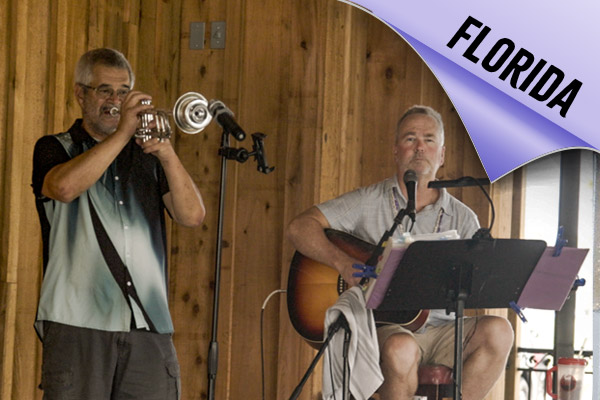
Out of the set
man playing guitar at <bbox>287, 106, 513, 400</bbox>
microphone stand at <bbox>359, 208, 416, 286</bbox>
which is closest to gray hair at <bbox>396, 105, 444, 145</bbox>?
man playing guitar at <bbox>287, 106, 513, 400</bbox>

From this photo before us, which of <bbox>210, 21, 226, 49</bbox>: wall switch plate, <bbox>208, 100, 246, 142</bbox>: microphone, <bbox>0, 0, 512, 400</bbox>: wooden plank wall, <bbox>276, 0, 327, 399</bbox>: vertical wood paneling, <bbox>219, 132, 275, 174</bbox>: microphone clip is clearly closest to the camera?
<bbox>208, 100, 246, 142</bbox>: microphone

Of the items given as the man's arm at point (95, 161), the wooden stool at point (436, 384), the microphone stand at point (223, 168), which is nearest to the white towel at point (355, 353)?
the wooden stool at point (436, 384)

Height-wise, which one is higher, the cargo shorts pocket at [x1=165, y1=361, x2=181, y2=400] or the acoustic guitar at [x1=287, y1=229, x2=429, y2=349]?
the acoustic guitar at [x1=287, y1=229, x2=429, y2=349]

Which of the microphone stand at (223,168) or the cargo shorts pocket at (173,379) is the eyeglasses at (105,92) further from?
the cargo shorts pocket at (173,379)

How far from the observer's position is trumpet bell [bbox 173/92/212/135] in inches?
96.0

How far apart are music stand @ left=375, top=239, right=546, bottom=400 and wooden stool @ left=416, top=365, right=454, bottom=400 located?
373 millimetres

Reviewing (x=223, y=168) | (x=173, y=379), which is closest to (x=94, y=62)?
(x=223, y=168)

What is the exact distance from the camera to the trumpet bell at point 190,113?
2.44 metres

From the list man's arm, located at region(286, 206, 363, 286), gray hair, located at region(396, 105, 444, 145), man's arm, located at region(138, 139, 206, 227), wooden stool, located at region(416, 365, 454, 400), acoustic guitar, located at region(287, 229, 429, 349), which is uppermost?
gray hair, located at region(396, 105, 444, 145)

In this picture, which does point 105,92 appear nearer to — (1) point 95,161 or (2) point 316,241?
(1) point 95,161

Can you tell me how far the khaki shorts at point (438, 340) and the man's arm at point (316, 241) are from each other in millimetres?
306

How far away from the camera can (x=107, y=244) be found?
2529 mm

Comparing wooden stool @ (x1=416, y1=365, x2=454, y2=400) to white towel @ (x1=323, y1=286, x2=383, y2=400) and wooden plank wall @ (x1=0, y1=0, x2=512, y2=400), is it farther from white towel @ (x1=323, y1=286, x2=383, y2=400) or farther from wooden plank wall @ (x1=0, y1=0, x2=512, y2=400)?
wooden plank wall @ (x1=0, y1=0, x2=512, y2=400)

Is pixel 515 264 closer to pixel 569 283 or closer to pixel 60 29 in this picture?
pixel 569 283
